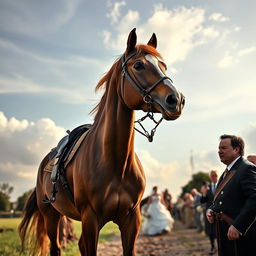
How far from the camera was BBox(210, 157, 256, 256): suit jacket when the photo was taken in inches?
138

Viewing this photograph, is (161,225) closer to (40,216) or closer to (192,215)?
(192,215)

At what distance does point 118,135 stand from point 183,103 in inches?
39.2

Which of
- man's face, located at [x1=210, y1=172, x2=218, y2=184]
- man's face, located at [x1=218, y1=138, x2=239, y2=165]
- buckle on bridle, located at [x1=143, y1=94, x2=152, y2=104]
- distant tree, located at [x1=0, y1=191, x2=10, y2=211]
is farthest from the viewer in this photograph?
distant tree, located at [x1=0, y1=191, x2=10, y2=211]

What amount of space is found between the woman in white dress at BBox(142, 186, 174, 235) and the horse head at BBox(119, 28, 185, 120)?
47.1 feet

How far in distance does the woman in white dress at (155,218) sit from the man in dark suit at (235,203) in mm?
13606

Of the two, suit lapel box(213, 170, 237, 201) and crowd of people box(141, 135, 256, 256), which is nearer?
crowd of people box(141, 135, 256, 256)

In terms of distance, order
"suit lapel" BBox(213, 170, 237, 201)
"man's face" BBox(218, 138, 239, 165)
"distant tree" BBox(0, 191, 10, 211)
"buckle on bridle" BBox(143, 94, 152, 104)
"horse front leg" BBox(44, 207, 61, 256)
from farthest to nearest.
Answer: "distant tree" BBox(0, 191, 10, 211) → "horse front leg" BBox(44, 207, 61, 256) → "man's face" BBox(218, 138, 239, 165) → "suit lapel" BBox(213, 170, 237, 201) → "buckle on bridle" BBox(143, 94, 152, 104)

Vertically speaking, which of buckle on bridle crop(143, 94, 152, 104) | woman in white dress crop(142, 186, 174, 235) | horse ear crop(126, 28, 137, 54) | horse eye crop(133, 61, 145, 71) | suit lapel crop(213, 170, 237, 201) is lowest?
woman in white dress crop(142, 186, 174, 235)

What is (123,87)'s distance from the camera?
394 cm

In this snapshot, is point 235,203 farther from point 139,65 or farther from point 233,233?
point 139,65

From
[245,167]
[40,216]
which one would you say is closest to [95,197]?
[245,167]

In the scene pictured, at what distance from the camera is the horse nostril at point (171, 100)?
10.9 feet

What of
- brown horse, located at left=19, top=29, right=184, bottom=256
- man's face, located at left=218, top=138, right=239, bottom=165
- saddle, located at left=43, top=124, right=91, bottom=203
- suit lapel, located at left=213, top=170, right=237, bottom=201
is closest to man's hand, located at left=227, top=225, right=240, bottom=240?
suit lapel, located at left=213, top=170, right=237, bottom=201

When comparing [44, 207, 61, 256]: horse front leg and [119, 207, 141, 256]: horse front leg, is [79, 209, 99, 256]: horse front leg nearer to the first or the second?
[119, 207, 141, 256]: horse front leg
